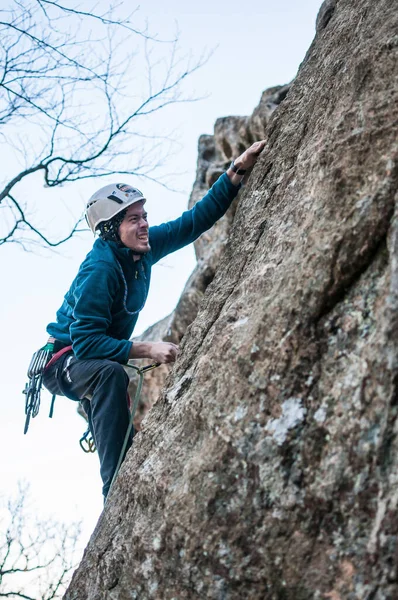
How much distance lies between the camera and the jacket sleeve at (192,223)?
562cm

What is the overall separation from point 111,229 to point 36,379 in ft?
4.64

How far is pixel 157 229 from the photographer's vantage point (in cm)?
572

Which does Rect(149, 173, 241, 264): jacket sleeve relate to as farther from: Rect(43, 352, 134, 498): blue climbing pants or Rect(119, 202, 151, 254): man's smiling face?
Rect(43, 352, 134, 498): blue climbing pants

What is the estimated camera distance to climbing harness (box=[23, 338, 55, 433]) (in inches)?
208

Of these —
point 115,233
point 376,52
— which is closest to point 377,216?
point 376,52

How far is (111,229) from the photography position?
530cm

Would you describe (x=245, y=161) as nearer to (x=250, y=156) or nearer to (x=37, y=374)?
(x=250, y=156)

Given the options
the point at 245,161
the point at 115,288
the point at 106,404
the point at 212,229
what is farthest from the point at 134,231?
the point at 212,229

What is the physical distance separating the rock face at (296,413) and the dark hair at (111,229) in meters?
1.59

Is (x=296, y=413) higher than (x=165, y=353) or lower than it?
lower

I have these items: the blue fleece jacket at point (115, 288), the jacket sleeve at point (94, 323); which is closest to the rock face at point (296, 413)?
the jacket sleeve at point (94, 323)

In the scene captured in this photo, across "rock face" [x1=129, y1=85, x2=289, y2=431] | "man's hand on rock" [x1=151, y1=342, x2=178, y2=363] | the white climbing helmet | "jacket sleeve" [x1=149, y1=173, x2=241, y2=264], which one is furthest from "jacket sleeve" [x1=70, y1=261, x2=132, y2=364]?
"rock face" [x1=129, y1=85, x2=289, y2=431]

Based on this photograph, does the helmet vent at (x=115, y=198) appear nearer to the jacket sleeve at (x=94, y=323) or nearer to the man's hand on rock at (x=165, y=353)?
the jacket sleeve at (x=94, y=323)

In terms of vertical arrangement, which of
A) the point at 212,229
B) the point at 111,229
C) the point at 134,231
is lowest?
the point at 134,231
